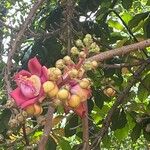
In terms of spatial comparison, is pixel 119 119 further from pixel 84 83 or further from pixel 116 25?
pixel 84 83

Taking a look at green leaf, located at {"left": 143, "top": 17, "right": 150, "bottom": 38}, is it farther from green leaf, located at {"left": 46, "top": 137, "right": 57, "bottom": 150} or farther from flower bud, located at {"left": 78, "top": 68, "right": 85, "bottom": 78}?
flower bud, located at {"left": 78, "top": 68, "right": 85, "bottom": 78}

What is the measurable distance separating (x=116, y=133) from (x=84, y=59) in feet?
4.27

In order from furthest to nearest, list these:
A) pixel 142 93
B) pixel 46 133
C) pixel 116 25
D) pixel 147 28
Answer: pixel 116 25 < pixel 142 93 < pixel 147 28 < pixel 46 133

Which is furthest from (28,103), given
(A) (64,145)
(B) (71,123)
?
(B) (71,123)

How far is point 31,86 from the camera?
0.70 meters

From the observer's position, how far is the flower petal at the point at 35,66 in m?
0.72

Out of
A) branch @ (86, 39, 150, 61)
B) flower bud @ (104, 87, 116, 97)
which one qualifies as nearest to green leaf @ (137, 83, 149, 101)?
flower bud @ (104, 87, 116, 97)

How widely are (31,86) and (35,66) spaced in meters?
0.05

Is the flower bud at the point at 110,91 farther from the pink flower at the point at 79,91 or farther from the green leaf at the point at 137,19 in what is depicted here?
the pink flower at the point at 79,91

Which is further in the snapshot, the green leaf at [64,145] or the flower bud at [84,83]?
the green leaf at [64,145]

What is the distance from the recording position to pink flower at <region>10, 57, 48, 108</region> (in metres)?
0.69

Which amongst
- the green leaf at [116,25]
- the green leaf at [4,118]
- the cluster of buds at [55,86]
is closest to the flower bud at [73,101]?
the cluster of buds at [55,86]

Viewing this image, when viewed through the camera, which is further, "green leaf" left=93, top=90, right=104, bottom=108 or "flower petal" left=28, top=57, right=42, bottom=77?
"green leaf" left=93, top=90, right=104, bottom=108

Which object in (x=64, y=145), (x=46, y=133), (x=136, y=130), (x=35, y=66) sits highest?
(x=35, y=66)
